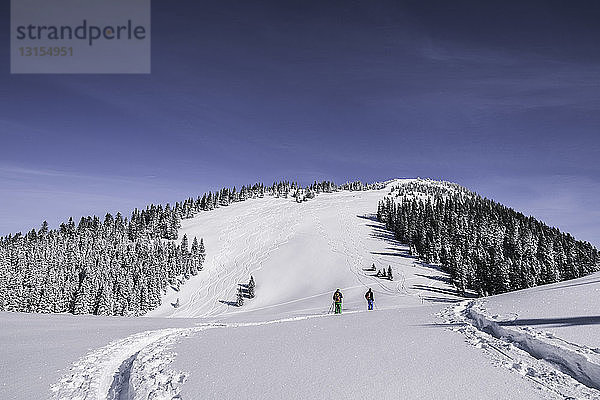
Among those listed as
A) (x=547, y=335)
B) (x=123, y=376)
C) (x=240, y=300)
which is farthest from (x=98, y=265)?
(x=547, y=335)

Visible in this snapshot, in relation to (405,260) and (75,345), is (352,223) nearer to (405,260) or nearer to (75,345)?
(405,260)

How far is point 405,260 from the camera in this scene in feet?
258

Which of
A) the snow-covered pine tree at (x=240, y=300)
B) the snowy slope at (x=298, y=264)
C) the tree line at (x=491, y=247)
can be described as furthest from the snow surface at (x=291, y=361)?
the tree line at (x=491, y=247)

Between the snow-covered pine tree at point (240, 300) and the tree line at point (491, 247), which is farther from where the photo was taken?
the snow-covered pine tree at point (240, 300)

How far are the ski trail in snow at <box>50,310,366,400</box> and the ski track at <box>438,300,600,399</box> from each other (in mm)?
8020

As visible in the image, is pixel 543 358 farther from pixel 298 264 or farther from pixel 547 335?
pixel 298 264

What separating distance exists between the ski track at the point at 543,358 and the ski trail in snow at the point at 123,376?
802 cm

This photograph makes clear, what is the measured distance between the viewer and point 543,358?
846 cm

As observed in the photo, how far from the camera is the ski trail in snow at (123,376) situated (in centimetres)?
772

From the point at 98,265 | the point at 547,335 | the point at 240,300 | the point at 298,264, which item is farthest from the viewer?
the point at 98,265

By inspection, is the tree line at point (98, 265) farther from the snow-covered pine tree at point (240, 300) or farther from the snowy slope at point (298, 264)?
the snow-covered pine tree at point (240, 300)

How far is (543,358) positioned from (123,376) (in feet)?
37.4

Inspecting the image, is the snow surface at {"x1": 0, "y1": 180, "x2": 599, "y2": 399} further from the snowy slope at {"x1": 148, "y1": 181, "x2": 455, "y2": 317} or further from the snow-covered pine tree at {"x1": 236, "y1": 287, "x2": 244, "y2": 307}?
the snow-covered pine tree at {"x1": 236, "y1": 287, "x2": 244, "y2": 307}

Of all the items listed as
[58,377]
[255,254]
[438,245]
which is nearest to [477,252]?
[438,245]
